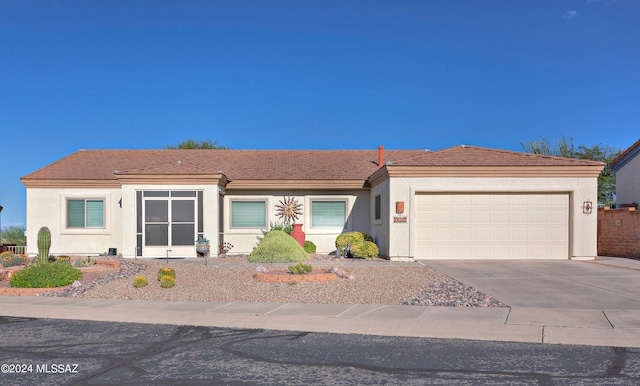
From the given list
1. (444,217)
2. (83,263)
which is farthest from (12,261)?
(444,217)

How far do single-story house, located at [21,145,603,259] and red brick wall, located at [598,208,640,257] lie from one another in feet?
7.64

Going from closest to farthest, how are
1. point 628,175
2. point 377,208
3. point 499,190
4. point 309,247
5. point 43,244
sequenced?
1. point 43,244
2. point 499,190
3. point 377,208
4. point 309,247
5. point 628,175

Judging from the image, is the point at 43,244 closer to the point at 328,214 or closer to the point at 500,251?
→ the point at 328,214

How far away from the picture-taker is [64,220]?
2295 centimetres

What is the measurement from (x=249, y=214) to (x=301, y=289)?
11.0 m

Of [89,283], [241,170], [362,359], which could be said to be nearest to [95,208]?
[241,170]

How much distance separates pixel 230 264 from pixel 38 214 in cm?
1028

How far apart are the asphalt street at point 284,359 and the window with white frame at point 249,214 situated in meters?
14.3

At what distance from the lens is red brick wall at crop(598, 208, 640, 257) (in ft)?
64.5

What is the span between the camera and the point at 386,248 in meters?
19.1

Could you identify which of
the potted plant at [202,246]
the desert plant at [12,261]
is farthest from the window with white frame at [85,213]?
the potted plant at [202,246]

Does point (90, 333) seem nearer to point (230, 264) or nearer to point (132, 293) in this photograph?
point (132, 293)

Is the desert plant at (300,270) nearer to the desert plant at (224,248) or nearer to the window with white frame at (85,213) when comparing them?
the desert plant at (224,248)

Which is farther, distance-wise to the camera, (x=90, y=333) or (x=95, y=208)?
(x=95, y=208)
